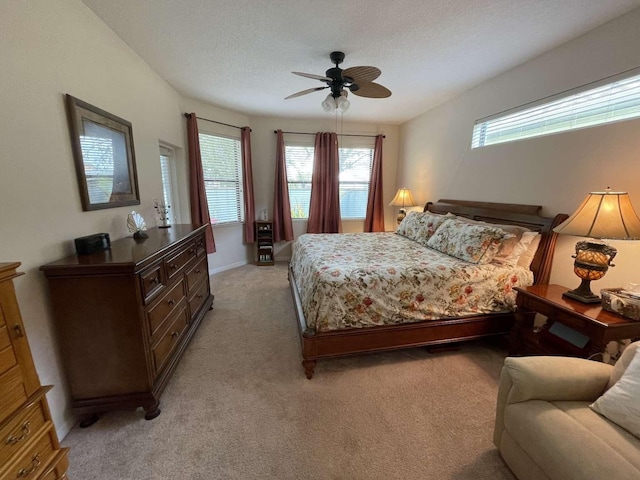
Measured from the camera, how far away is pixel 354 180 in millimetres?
5043

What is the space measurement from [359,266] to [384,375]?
87 centimetres

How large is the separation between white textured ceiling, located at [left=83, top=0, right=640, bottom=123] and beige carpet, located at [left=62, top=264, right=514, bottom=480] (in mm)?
2652

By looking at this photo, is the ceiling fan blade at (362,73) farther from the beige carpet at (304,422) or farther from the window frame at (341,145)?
the window frame at (341,145)

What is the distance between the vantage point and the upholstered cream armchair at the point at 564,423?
96cm

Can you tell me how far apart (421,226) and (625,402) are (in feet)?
8.00

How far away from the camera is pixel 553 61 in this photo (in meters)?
2.29

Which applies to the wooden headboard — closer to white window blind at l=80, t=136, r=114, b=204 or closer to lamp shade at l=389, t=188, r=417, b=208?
lamp shade at l=389, t=188, r=417, b=208

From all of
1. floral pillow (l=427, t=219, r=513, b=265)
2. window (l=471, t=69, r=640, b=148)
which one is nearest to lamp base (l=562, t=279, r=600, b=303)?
floral pillow (l=427, t=219, r=513, b=265)

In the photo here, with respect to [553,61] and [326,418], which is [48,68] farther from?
[553,61]

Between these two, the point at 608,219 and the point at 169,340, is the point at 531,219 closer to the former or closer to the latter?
the point at 608,219

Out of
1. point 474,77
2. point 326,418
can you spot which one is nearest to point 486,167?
point 474,77

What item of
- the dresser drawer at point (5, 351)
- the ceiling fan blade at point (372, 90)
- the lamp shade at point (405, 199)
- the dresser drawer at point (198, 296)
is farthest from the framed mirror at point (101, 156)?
the lamp shade at point (405, 199)

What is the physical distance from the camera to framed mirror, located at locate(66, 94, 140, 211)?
5.55ft

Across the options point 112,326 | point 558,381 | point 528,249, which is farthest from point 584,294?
point 112,326
